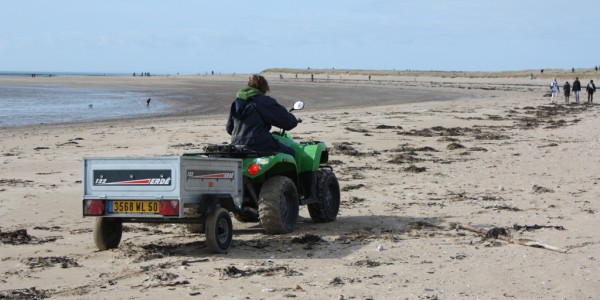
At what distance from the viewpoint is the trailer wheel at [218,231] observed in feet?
27.1

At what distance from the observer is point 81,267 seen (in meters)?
7.69

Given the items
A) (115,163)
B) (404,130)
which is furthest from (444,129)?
(115,163)

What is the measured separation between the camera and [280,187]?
30.3 ft

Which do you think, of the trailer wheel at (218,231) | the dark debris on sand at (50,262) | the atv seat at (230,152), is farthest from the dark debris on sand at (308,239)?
the dark debris on sand at (50,262)

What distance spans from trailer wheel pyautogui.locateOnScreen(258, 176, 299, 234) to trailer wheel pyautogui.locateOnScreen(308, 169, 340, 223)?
756 millimetres

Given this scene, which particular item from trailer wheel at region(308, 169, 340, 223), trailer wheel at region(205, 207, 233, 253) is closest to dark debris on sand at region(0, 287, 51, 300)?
trailer wheel at region(205, 207, 233, 253)

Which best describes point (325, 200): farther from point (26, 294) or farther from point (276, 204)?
point (26, 294)

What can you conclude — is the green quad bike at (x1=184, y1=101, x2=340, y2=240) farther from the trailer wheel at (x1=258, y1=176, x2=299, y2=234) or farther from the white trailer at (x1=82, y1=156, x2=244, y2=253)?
the white trailer at (x1=82, y1=156, x2=244, y2=253)

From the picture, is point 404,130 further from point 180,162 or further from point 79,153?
point 180,162

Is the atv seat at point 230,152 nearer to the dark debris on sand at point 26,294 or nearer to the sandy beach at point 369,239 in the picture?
the sandy beach at point 369,239

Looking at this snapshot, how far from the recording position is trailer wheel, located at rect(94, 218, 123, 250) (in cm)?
842

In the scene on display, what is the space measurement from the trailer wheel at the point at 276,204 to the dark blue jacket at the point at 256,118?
16.4 inches

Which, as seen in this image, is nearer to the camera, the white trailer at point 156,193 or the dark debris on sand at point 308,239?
the white trailer at point 156,193

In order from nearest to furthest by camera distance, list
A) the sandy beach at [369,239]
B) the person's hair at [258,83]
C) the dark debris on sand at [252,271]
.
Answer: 1. the sandy beach at [369,239]
2. the dark debris on sand at [252,271]
3. the person's hair at [258,83]
